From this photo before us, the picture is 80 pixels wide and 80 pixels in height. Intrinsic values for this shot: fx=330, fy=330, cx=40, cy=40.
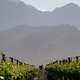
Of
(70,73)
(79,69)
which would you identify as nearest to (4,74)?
(79,69)

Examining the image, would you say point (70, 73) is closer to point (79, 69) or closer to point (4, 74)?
point (79, 69)

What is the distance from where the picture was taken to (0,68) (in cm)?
A: 1485

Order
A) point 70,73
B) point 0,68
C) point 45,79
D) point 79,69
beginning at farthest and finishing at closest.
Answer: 1. point 45,79
2. point 70,73
3. point 79,69
4. point 0,68

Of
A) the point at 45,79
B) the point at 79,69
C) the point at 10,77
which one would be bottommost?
the point at 10,77

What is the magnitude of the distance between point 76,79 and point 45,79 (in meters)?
32.6

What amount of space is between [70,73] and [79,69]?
11.7 ft

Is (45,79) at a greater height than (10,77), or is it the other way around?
(45,79)

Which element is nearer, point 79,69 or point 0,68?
point 0,68

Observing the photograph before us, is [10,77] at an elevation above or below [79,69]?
below

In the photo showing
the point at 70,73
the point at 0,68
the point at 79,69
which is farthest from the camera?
the point at 70,73

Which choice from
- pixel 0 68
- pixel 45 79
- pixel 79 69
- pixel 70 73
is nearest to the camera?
pixel 0 68

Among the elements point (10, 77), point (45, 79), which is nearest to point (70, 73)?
point (10, 77)

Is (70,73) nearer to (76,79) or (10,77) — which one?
(76,79)

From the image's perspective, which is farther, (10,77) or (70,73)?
(70,73)
